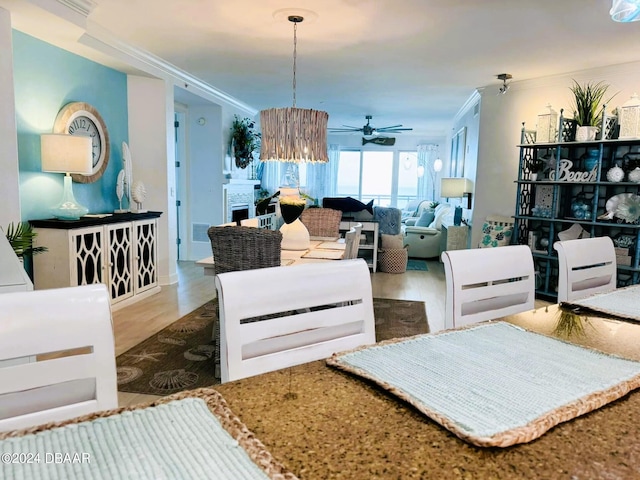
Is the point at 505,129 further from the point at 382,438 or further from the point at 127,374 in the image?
the point at 382,438

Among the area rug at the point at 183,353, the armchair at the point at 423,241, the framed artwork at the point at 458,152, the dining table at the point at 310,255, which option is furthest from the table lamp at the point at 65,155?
the framed artwork at the point at 458,152

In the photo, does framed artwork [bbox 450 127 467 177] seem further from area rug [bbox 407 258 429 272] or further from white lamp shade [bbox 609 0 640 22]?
white lamp shade [bbox 609 0 640 22]

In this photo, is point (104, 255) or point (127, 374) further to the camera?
point (104, 255)

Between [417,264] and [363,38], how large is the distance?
3.91 m

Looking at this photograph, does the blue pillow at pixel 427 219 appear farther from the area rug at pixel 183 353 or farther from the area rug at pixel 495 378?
the area rug at pixel 495 378

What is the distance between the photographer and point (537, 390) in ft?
2.56

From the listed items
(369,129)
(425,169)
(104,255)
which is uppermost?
(369,129)

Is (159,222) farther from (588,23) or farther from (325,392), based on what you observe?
(325,392)

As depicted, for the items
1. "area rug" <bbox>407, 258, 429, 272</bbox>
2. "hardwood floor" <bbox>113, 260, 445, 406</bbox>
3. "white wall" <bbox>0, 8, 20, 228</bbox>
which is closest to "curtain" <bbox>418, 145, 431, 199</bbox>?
"area rug" <bbox>407, 258, 429, 272</bbox>

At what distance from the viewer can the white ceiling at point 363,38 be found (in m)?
3.17

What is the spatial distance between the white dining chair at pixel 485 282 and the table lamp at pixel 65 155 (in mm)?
3249

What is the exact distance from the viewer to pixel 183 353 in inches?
126

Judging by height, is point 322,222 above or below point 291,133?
below

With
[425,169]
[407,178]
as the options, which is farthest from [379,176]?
[425,169]
